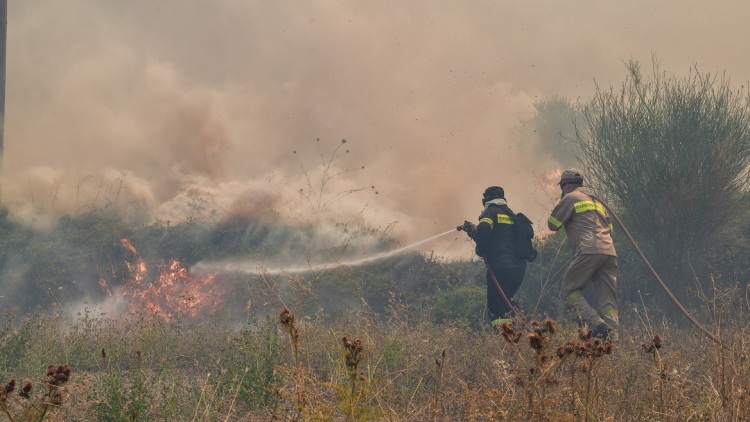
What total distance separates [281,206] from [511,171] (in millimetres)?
15072

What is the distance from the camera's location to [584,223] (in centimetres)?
768

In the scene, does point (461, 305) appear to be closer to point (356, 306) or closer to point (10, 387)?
point (356, 306)

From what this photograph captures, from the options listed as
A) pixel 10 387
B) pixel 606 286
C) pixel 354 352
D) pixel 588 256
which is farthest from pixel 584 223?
pixel 10 387

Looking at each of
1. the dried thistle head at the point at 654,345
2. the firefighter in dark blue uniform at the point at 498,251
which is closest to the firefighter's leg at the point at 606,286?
the firefighter in dark blue uniform at the point at 498,251

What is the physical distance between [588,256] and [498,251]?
1.30 m

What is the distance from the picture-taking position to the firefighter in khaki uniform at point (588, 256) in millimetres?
7523

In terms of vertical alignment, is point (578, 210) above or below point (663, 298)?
Answer: above

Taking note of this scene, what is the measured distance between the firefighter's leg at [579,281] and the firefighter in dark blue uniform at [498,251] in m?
0.92

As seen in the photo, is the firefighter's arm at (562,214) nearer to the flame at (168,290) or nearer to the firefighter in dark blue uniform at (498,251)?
the firefighter in dark blue uniform at (498,251)

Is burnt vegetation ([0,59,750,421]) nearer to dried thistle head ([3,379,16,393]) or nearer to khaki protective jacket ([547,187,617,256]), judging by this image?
khaki protective jacket ([547,187,617,256])

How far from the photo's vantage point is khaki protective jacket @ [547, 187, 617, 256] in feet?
24.8

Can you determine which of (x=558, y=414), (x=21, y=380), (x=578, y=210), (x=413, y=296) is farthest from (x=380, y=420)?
(x=413, y=296)

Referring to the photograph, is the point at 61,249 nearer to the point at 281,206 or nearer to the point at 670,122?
the point at 281,206

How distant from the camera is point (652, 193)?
10.1m
